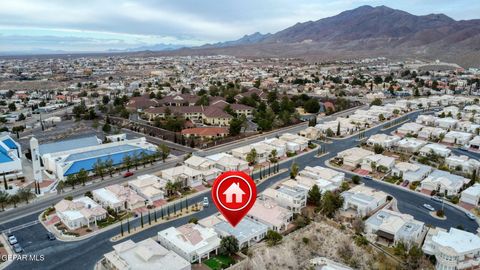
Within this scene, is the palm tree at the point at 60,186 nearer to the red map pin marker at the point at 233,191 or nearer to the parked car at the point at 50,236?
the parked car at the point at 50,236

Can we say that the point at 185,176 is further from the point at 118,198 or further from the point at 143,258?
the point at 143,258

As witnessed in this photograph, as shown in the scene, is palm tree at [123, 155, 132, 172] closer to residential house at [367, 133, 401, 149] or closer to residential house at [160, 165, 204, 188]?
residential house at [160, 165, 204, 188]

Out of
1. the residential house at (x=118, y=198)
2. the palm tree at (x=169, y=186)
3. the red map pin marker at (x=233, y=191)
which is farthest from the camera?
the palm tree at (x=169, y=186)

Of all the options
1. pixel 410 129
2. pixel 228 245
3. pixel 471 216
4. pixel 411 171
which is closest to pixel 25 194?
pixel 228 245

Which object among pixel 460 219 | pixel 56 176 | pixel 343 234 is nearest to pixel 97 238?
pixel 56 176

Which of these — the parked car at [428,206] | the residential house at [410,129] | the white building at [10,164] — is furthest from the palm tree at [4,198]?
the residential house at [410,129]

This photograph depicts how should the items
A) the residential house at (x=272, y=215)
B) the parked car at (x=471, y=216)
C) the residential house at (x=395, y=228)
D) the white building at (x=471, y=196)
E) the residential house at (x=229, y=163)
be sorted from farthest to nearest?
1. the residential house at (x=229, y=163)
2. the white building at (x=471, y=196)
3. the parked car at (x=471, y=216)
4. the residential house at (x=272, y=215)
5. the residential house at (x=395, y=228)
